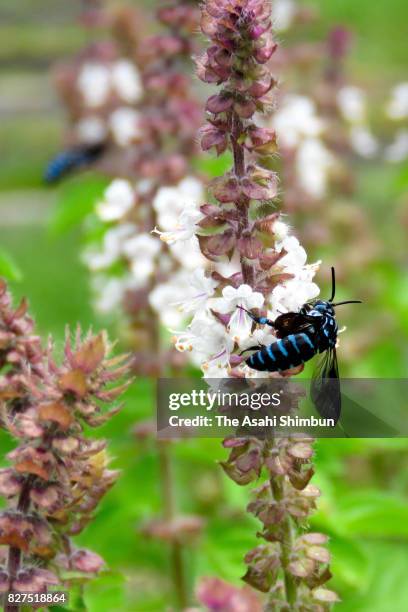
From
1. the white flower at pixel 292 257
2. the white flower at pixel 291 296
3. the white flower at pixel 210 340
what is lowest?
the white flower at pixel 210 340

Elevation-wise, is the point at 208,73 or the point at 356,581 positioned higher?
the point at 208,73

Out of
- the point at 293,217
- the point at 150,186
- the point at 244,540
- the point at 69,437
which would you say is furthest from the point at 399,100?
the point at 69,437

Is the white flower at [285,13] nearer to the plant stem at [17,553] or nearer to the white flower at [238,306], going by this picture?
the white flower at [238,306]

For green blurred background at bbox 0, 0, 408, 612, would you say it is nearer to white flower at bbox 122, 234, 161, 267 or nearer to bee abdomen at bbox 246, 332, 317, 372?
white flower at bbox 122, 234, 161, 267

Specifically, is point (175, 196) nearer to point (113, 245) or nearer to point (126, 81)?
point (113, 245)

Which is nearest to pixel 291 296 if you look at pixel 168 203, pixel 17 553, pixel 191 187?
pixel 17 553

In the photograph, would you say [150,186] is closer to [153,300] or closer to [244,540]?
[153,300]

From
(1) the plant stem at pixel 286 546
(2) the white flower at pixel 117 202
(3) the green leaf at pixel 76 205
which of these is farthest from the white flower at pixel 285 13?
(1) the plant stem at pixel 286 546
